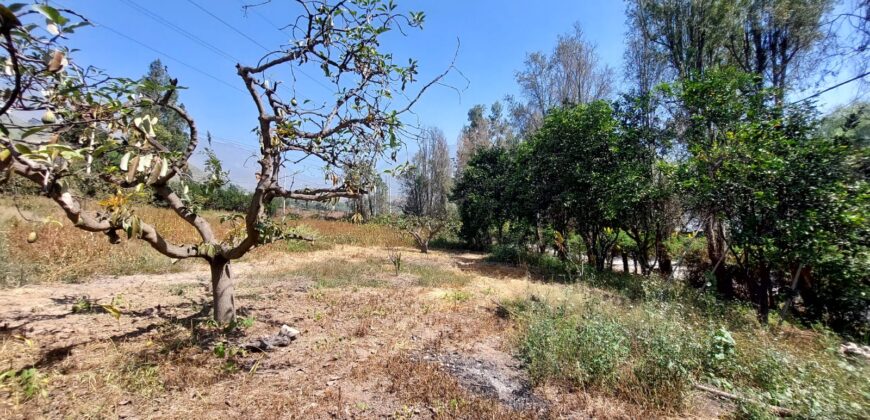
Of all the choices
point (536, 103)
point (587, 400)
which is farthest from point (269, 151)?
point (536, 103)

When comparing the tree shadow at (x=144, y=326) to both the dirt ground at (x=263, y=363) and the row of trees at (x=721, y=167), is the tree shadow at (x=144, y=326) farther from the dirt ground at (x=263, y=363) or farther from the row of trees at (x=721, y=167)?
the row of trees at (x=721, y=167)

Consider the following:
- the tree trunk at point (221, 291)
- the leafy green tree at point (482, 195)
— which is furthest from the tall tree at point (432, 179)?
the tree trunk at point (221, 291)

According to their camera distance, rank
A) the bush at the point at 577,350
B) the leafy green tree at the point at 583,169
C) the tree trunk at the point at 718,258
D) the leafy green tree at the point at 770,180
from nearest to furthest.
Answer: the bush at the point at 577,350
the leafy green tree at the point at 770,180
the tree trunk at the point at 718,258
the leafy green tree at the point at 583,169

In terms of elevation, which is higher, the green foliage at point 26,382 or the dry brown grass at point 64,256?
the dry brown grass at point 64,256

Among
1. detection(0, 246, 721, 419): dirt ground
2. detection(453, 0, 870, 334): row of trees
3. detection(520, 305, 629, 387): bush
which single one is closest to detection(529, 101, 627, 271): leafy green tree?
detection(453, 0, 870, 334): row of trees

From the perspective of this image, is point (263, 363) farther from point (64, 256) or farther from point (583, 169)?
point (583, 169)

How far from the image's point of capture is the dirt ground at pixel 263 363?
2.19 metres

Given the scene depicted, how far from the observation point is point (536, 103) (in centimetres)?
1659

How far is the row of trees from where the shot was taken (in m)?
4.48

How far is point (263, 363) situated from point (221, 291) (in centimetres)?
90

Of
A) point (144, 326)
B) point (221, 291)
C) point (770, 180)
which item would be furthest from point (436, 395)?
point (770, 180)

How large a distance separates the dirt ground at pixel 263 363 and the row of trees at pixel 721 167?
4.03m

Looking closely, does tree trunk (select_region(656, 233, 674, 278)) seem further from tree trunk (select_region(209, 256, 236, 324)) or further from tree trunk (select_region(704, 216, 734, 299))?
tree trunk (select_region(209, 256, 236, 324))

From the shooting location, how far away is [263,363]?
9.26ft
